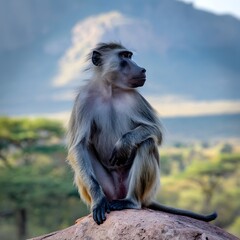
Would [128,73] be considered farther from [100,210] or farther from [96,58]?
[100,210]

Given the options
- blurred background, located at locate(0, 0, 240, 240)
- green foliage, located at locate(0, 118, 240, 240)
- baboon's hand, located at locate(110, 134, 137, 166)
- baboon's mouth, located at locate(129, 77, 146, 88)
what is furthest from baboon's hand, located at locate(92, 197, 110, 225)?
green foliage, located at locate(0, 118, 240, 240)

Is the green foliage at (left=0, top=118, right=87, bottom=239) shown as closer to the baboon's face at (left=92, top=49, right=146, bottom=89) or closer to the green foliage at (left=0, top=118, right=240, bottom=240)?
the green foliage at (left=0, top=118, right=240, bottom=240)

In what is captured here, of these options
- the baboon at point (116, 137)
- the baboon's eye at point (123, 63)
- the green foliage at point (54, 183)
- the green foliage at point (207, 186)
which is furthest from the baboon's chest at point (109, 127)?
the green foliage at point (207, 186)

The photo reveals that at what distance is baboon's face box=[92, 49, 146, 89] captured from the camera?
546 centimetres

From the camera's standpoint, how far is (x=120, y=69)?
5602 millimetres

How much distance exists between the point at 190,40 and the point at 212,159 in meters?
8.43

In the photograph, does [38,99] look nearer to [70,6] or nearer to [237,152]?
[70,6]

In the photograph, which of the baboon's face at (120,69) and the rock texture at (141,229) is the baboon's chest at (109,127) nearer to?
the baboon's face at (120,69)

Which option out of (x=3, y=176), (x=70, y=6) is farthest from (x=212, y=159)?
(x=70, y=6)

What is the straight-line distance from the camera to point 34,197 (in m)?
20.8

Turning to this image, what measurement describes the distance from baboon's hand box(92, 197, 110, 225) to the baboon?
0.46 feet

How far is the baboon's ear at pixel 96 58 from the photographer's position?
18.9ft

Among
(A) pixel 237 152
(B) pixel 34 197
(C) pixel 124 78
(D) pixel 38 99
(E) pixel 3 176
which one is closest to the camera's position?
(C) pixel 124 78

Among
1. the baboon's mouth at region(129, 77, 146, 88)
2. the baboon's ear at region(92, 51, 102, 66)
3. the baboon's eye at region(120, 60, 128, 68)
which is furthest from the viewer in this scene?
the baboon's ear at region(92, 51, 102, 66)
